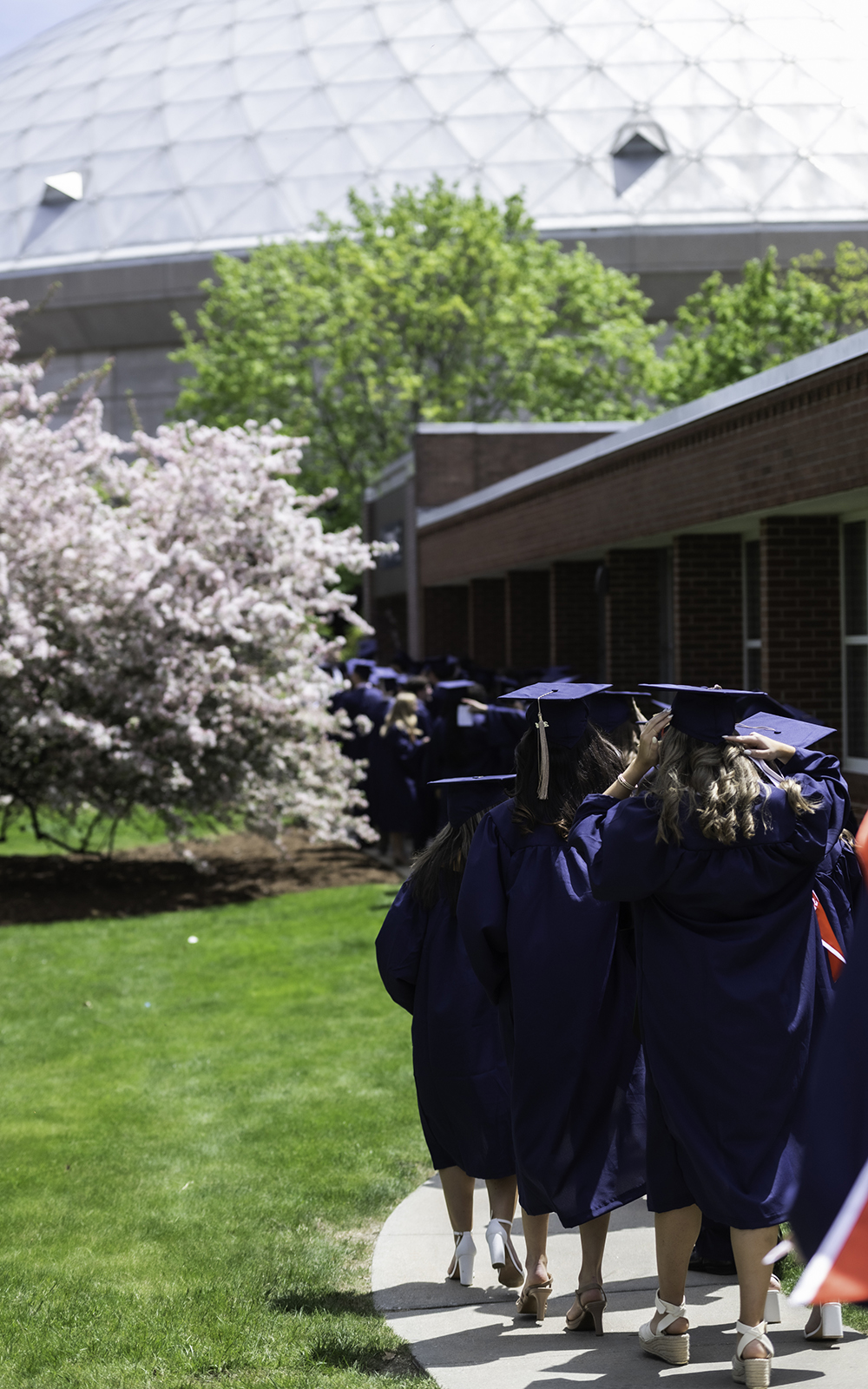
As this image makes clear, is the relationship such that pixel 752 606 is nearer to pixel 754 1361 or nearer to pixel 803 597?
pixel 803 597

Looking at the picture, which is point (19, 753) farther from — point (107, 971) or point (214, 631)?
point (107, 971)

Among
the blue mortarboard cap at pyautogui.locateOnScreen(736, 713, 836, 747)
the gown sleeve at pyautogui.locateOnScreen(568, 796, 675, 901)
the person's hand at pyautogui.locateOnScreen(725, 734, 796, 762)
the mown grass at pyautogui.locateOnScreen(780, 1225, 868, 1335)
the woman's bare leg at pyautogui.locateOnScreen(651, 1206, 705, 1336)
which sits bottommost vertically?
the mown grass at pyautogui.locateOnScreen(780, 1225, 868, 1335)

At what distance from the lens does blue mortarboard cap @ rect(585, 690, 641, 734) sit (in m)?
4.62

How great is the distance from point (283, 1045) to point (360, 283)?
2564 cm

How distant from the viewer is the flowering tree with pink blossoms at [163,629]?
11.9 meters

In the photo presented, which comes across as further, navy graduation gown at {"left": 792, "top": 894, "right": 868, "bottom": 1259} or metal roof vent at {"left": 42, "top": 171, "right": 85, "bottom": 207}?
metal roof vent at {"left": 42, "top": 171, "right": 85, "bottom": 207}

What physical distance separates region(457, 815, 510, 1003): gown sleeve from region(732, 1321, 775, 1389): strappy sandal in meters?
1.13

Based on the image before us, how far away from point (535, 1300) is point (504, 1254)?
187mm

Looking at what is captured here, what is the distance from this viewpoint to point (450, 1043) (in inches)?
181

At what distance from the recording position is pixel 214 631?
11922mm

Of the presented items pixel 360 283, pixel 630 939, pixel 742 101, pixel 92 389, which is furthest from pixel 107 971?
pixel 742 101

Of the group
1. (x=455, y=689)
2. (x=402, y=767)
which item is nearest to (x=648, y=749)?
(x=455, y=689)

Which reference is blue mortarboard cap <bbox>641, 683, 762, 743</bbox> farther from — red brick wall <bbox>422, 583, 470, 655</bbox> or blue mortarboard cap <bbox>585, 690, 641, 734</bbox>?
red brick wall <bbox>422, 583, 470, 655</bbox>

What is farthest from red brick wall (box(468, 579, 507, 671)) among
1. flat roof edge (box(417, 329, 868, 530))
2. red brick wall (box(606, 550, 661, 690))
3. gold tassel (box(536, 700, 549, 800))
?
gold tassel (box(536, 700, 549, 800))
